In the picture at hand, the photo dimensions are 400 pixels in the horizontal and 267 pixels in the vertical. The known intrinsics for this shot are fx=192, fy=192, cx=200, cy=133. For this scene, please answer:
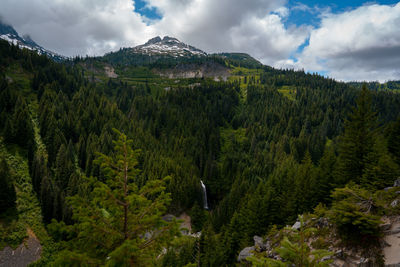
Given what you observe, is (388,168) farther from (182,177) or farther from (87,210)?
(182,177)

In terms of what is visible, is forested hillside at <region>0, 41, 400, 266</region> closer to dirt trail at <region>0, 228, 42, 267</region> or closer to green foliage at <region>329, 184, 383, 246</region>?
green foliage at <region>329, 184, 383, 246</region>

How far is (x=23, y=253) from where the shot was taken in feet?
126

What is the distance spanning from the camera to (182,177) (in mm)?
79688

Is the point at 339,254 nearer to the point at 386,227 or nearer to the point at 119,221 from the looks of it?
the point at 386,227

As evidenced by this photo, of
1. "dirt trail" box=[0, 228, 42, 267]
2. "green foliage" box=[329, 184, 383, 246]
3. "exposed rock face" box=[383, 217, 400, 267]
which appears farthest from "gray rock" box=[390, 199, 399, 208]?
"dirt trail" box=[0, 228, 42, 267]

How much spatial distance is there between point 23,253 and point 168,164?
164 ft

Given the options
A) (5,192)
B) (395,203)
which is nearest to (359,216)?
(395,203)

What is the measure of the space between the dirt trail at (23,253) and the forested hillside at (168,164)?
4.85 ft

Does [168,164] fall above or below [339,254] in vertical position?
below

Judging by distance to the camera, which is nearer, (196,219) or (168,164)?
(196,219)

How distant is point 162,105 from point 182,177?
95250 mm

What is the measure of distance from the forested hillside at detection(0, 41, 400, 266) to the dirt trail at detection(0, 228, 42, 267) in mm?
1479

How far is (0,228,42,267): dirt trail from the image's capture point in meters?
36.0

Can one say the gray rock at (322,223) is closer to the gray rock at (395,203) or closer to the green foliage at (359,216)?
the green foliage at (359,216)
